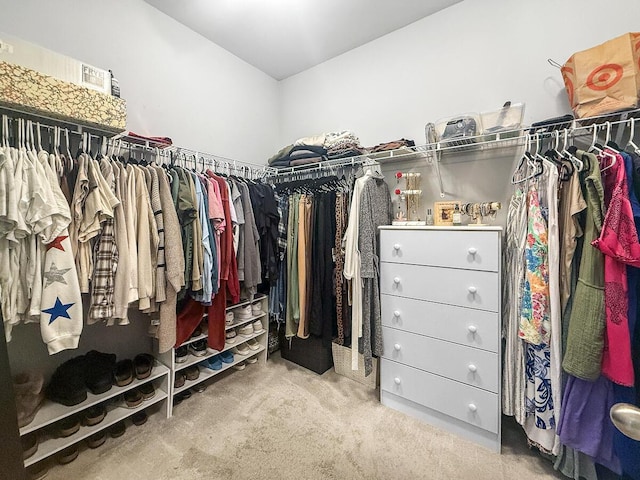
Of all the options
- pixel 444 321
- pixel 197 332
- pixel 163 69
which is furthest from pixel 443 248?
pixel 163 69

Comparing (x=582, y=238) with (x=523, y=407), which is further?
(x=523, y=407)

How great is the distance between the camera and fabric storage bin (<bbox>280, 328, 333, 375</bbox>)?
2.15m

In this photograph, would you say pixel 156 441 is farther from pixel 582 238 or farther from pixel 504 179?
pixel 504 179

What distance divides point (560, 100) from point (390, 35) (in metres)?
1.30

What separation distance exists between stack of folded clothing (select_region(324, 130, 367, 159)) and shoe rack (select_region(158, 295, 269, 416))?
1.33 metres

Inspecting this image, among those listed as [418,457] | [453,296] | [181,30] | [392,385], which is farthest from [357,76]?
[418,457]

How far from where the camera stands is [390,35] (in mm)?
2145

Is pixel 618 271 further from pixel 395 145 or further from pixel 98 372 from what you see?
pixel 98 372

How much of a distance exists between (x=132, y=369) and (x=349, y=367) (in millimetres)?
1455

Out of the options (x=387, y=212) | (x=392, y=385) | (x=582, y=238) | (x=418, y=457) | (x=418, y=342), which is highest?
(x=387, y=212)

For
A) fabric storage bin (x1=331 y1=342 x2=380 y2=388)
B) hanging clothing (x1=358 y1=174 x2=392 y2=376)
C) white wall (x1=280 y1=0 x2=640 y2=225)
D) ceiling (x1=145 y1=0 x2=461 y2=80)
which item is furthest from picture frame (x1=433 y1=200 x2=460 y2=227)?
ceiling (x1=145 y1=0 x2=461 y2=80)

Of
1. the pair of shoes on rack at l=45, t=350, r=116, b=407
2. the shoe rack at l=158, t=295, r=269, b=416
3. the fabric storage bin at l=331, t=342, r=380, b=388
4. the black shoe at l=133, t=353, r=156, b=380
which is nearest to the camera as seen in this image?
the pair of shoes on rack at l=45, t=350, r=116, b=407

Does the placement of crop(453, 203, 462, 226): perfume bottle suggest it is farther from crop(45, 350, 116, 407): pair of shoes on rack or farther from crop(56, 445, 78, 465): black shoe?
crop(56, 445, 78, 465): black shoe

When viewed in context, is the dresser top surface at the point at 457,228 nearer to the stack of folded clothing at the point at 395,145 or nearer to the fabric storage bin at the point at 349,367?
the stack of folded clothing at the point at 395,145
